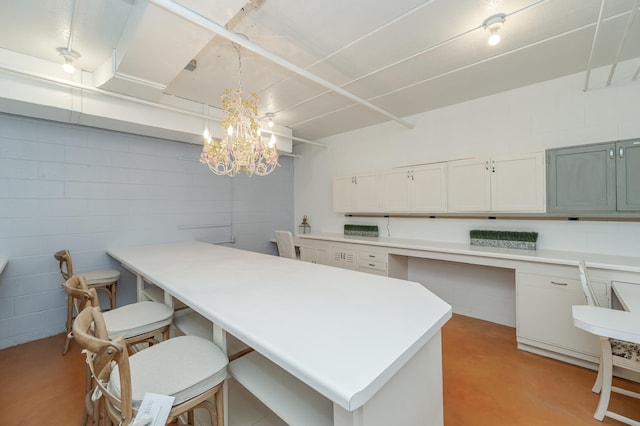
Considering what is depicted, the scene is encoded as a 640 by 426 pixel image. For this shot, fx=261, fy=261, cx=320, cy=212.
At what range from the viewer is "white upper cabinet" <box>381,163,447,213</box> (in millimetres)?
3383

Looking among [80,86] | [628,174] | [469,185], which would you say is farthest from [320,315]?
[80,86]

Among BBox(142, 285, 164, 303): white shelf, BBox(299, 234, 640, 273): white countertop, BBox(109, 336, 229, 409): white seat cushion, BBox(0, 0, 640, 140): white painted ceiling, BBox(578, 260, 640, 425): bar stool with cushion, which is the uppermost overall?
BBox(0, 0, 640, 140): white painted ceiling

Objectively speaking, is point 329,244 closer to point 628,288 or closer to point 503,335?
point 503,335

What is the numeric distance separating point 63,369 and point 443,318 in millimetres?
3276

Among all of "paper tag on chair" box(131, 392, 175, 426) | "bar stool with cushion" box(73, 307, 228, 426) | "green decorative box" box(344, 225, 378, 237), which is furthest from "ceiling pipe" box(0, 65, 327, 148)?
"paper tag on chair" box(131, 392, 175, 426)

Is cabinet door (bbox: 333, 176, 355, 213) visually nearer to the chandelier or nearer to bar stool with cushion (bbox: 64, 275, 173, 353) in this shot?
the chandelier

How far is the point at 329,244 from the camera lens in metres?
4.30

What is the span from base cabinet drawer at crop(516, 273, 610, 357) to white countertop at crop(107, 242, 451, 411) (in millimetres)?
1681

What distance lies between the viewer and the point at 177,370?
1.14 meters

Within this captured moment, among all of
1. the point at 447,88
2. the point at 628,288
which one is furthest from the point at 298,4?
the point at 628,288

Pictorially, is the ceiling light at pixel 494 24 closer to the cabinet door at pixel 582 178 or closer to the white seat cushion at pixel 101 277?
the cabinet door at pixel 582 178

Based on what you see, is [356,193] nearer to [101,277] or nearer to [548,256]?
[548,256]

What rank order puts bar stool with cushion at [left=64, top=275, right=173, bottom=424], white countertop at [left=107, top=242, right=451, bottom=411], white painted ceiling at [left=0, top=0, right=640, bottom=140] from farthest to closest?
white painted ceiling at [left=0, top=0, right=640, bottom=140] < bar stool with cushion at [left=64, top=275, right=173, bottom=424] < white countertop at [left=107, top=242, right=451, bottom=411]

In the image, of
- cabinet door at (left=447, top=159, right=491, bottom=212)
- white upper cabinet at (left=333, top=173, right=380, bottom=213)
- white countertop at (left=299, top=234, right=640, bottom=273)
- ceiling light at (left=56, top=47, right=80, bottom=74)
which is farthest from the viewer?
white upper cabinet at (left=333, top=173, right=380, bottom=213)
